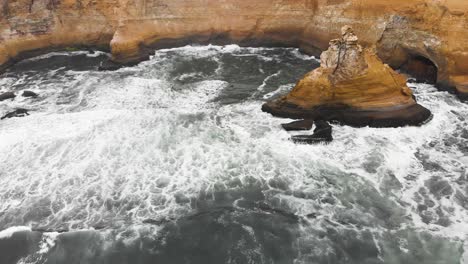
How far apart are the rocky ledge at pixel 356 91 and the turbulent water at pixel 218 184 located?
23.1 inches

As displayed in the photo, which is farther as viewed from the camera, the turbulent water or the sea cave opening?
the sea cave opening

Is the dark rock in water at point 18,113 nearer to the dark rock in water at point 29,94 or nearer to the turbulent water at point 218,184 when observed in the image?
the turbulent water at point 218,184

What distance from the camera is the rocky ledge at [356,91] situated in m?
15.8

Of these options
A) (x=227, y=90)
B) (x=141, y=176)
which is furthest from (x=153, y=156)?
(x=227, y=90)

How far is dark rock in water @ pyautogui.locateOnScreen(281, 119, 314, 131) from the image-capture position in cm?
1578

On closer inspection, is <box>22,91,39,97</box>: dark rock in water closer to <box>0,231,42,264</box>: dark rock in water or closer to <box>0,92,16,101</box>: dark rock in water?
<box>0,92,16,101</box>: dark rock in water

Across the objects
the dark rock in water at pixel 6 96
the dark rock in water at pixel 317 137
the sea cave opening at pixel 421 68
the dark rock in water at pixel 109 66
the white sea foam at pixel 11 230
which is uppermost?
the sea cave opening at pixel 421 68

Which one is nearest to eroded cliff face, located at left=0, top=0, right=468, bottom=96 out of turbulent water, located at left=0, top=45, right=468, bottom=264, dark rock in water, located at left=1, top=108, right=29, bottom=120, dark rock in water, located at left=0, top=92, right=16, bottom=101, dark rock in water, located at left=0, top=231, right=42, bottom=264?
dark rock in water, located at left=0, top=92, right=16, bottom=101

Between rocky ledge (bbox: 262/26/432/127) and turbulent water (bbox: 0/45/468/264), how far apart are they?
59 centimetres

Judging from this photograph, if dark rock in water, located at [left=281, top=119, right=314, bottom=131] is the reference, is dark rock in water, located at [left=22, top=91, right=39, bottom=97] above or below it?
below

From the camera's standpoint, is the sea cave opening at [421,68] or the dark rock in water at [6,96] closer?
the sea cave opening at [421,68]

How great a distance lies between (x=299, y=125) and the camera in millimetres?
15820

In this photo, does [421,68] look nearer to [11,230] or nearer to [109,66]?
[109,66]

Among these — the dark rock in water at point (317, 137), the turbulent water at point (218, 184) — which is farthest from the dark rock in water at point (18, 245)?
the dark rock in water at point (317, 137)
